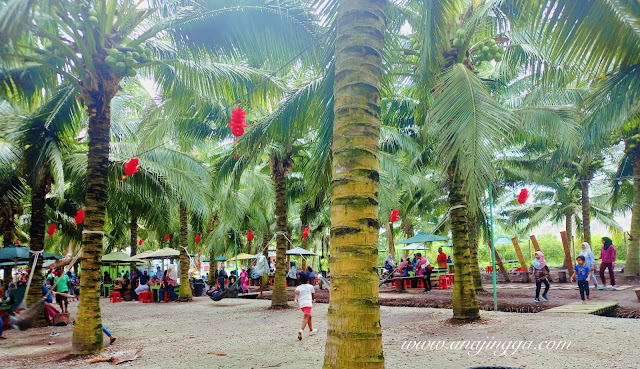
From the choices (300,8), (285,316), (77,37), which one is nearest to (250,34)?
(300,8)

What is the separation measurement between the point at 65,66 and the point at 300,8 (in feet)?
15.5

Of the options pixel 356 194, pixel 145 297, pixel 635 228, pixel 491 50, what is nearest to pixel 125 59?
pixel 356 194

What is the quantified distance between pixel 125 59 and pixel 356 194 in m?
5.78

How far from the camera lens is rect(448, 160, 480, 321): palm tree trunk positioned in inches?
342

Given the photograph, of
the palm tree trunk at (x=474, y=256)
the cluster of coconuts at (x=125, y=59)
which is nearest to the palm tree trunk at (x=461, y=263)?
the cluster of coconuts at (x=125, y=59)

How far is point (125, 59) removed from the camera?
7.48 m

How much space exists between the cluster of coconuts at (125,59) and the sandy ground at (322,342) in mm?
4680

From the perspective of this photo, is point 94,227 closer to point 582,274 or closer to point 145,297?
point 582,274

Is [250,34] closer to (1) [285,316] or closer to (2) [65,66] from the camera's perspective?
(2) [65,66]

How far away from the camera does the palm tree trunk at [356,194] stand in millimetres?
3283

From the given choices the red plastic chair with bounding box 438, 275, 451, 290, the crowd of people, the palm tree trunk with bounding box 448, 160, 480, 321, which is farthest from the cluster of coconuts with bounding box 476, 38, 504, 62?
the red plastic chair with bounding box 438, 275, 451, 290

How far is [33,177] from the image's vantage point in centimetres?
1125

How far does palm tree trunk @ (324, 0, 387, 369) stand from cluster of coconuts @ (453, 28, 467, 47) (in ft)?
15.6

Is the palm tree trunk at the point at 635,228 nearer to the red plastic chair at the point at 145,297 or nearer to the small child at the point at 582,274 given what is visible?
the small child at the point at 582,274
